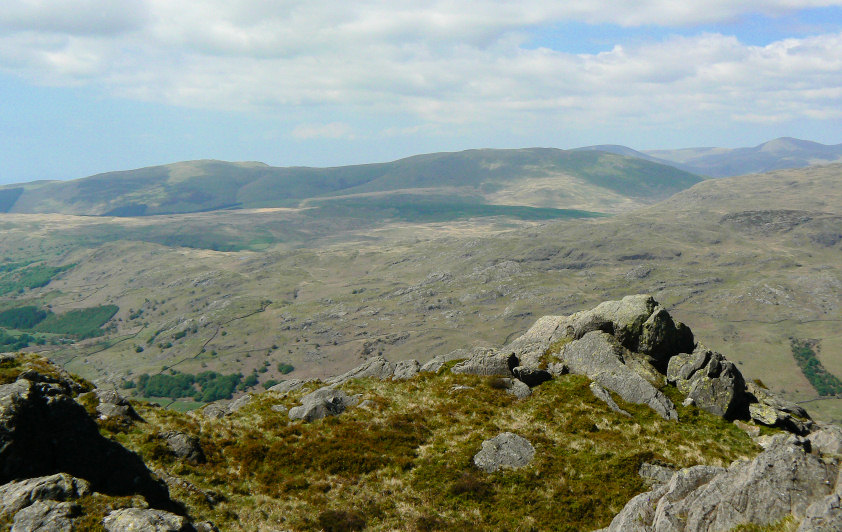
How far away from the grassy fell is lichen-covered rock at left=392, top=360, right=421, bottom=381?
7963 mm

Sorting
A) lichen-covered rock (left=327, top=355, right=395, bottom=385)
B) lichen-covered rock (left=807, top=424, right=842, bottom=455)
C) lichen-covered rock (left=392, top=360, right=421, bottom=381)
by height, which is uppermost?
lichen-covered rock (left=807, top=424, right=842, bottom=455)

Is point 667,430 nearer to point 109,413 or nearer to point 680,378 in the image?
point 680,378

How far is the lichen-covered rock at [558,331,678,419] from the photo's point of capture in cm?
3759

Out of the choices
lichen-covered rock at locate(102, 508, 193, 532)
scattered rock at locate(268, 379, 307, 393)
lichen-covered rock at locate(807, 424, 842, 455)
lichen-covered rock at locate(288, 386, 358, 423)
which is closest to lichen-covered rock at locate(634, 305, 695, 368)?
lichen-covered rock at locate(807, 424, 842, 455)

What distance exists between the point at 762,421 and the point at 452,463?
23894mm

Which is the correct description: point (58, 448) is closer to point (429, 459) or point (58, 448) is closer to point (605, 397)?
point (429, 459)

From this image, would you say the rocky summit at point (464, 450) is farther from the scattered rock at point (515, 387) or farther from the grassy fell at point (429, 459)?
the scattered rock at point (515, 387)

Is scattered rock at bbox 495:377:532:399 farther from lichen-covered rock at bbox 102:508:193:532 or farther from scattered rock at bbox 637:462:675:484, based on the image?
lichen-covered rock at bbox 102:508:193:532

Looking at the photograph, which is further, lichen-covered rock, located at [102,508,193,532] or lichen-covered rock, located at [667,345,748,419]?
lichen-covered rock, located at [667,345,748,419]

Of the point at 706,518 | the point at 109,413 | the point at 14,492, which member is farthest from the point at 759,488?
the point at 109,413

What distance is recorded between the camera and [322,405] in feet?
126

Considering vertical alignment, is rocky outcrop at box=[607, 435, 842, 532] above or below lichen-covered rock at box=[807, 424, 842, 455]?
above

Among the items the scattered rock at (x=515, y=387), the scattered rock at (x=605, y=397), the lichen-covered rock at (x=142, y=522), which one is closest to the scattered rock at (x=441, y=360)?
the scattered rock at (x=515, y=387)

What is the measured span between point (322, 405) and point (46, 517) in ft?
75.4
